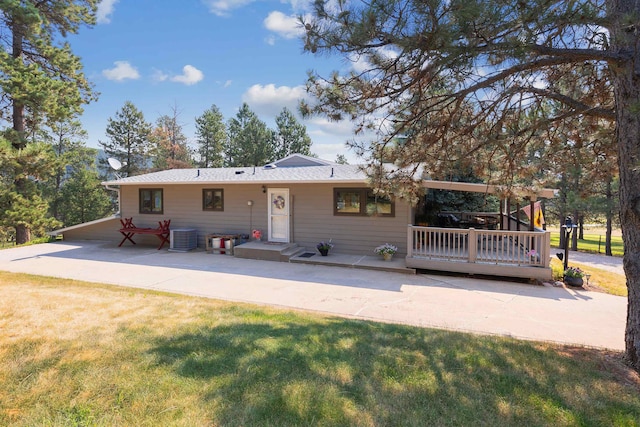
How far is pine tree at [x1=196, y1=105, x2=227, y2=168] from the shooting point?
91.5ft

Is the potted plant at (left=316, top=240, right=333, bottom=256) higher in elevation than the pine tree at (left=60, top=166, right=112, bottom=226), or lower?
lower

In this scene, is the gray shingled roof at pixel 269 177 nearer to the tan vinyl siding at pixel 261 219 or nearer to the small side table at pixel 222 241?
the tan vinyl siding at pixel 261 219

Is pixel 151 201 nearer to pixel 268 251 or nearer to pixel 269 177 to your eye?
pixel 269 177

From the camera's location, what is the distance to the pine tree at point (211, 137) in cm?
2788

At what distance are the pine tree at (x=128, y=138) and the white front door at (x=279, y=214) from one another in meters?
20.8

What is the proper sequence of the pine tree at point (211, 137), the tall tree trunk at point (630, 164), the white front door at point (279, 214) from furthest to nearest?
the pine tree at point (211, 137) → the white front door at point (279, 214) → the tall tree trunk at point (630, 164)

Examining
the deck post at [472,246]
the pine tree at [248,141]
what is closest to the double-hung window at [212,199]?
the deck post at [472,246]

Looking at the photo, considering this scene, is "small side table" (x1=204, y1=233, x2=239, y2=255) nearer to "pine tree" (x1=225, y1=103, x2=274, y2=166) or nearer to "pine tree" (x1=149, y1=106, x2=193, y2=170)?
"pine tree" (x1=225, y1=103, x2=274, y2=166)

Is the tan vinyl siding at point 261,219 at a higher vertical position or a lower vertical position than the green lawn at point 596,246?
higher

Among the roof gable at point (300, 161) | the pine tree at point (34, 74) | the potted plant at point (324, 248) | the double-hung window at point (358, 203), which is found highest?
the pine tree at point (34, 74)

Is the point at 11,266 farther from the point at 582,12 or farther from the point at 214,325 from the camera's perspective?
the point at 582,12

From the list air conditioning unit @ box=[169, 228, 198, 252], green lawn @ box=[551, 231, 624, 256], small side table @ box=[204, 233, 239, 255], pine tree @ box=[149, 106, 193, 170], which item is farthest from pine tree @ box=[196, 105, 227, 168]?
green lawn @ box=[551, 231, 624, 256]

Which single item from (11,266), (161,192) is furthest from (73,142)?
(11,266)

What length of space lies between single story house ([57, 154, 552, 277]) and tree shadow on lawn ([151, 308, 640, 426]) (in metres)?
4.47
